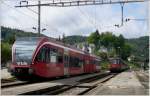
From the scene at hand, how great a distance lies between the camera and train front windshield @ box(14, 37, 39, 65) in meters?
27.7

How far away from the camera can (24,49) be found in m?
28.1

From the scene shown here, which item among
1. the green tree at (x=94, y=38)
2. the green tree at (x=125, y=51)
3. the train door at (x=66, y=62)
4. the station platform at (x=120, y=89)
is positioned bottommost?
the station platform at (x=120, y=89)

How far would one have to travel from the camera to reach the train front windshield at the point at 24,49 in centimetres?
2766

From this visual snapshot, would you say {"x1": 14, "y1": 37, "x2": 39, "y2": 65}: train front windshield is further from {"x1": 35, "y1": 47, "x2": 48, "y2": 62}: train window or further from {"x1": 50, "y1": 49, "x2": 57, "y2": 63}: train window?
{"x1": 50, "y1": 49, "x2": 57, "y2": 63}: train window

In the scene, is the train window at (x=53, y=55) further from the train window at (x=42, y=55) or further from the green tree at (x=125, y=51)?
the green tree at (x=125, y=51)

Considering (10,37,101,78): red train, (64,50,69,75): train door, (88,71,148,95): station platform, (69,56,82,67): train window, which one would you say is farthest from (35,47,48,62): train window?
(69,56,82,67): train window

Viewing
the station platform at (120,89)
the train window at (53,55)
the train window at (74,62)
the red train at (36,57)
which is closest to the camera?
the station platform at (120,89)

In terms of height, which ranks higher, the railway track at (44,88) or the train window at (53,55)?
the train window at (53,55)

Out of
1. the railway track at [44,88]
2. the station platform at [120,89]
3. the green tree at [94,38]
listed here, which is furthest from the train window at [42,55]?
the green tree at [94,38]

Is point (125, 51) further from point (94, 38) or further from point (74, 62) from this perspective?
point (74, 62)

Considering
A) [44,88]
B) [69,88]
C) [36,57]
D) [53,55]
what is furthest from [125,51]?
[44,88]

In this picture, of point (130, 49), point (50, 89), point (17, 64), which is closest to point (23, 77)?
point (17, 64)

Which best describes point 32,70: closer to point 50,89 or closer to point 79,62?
point 50,89

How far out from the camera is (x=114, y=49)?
5768 inches
